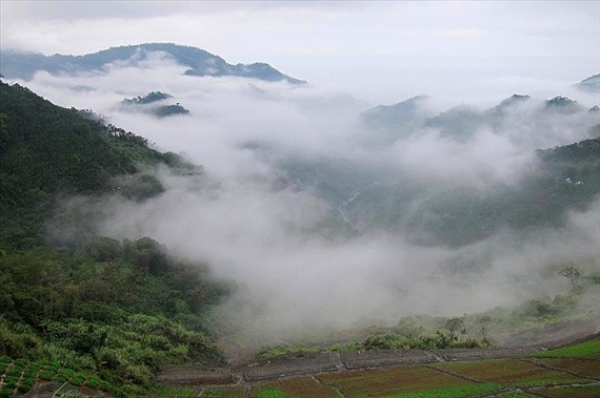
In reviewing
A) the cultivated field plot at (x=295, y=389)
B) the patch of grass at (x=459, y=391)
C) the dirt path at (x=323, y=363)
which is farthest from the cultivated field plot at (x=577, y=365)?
the cultivated field plot at (x=295, y=389)

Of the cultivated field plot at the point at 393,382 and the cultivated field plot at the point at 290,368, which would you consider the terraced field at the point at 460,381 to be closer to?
the cultivated field plot at the point at 393,382

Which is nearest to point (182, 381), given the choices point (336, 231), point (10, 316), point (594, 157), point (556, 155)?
point (10, 316)

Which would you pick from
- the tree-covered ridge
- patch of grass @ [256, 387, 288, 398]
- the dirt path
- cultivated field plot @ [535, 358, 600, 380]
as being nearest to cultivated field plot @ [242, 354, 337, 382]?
the dirt path

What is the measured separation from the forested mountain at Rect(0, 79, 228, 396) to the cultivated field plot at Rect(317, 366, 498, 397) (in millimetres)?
15622

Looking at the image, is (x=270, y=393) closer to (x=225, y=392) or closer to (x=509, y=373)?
(x=225, y=392)

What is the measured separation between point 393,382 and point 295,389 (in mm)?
8011

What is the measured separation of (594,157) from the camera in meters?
145

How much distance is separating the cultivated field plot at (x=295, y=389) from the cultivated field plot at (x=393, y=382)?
3.42ft

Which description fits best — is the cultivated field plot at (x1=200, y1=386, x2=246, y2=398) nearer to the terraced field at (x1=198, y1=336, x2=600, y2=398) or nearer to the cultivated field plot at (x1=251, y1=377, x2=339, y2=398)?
the terraced field at (x1=198, y1=336, x2=600, y2=398)

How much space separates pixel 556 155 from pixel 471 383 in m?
130

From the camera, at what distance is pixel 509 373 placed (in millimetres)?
47375

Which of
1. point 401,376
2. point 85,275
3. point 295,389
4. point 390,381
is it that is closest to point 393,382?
point 390,381

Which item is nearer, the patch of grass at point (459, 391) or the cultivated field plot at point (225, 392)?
the patch of grass at point (459, 391)

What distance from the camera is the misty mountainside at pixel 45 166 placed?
3447 inches
